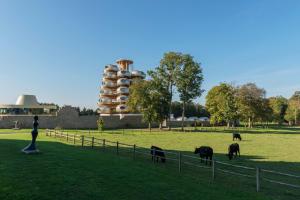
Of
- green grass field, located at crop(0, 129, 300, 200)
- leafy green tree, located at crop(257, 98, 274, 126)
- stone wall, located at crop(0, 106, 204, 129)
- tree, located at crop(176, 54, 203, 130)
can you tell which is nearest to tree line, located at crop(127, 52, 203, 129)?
tree, located at crop(176, 54, 203, 130)

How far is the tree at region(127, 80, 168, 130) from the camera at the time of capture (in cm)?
6362

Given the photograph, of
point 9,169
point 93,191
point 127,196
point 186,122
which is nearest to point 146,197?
point 127,196

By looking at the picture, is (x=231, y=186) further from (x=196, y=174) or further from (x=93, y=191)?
(x=93, y=191)

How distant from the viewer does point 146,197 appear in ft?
33.5

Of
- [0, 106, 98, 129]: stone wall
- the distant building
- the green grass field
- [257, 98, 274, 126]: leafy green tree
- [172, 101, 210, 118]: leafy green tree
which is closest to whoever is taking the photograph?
the green grass field

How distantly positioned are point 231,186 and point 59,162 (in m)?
8.40

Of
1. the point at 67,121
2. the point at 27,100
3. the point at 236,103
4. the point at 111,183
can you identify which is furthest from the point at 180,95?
the point at 111,183

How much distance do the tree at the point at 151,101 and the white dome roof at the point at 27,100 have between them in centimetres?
3716

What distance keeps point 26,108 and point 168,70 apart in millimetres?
42738

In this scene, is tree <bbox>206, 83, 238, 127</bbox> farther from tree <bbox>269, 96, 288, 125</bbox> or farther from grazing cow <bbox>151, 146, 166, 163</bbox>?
grazing cow <bbox>151, 146, 166, 163</bbox>

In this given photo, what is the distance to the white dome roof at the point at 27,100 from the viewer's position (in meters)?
87.9

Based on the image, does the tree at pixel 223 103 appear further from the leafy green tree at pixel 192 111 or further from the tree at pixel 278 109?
the leafy green tree at pixel 192 111

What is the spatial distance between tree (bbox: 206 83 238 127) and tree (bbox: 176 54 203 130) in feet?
25.7

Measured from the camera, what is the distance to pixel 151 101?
64.1 metres
